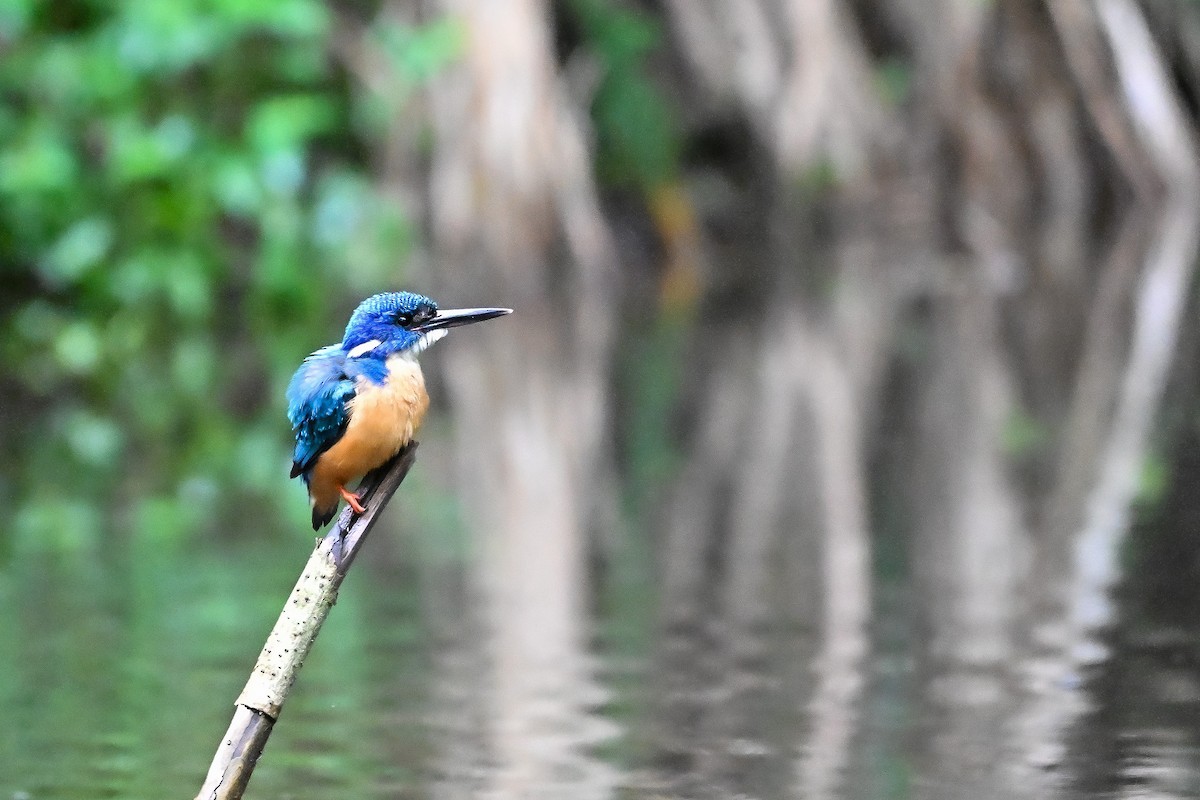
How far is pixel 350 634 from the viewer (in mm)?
4465

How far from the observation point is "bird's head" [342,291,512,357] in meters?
2.85

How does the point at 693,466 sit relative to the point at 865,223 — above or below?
below

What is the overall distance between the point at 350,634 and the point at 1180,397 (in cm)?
396

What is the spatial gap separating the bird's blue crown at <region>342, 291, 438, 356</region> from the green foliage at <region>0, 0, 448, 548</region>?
5.29 metres

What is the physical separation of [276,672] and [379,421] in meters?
0.42

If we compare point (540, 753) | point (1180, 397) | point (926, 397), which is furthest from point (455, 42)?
point (540, 753)

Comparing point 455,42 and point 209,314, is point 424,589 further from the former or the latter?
point 455,42

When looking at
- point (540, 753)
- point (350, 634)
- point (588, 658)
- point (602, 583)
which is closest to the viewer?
point (540, 753)

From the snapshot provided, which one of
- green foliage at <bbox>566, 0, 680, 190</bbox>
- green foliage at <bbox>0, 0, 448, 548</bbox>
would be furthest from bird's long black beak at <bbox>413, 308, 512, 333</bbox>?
green foliage at <bbox>566, 0, 680, 190</bbox>

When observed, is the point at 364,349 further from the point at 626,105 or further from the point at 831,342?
the point at 626,105

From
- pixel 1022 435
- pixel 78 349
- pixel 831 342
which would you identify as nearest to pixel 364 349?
pixel 1022 435

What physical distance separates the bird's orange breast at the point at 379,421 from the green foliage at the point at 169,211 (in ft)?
17.4

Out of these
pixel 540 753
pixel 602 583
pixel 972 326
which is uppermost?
pixel 972 326

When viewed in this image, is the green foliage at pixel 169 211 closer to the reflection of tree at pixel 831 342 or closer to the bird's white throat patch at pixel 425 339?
the reflection of tree at pixel 831 342
